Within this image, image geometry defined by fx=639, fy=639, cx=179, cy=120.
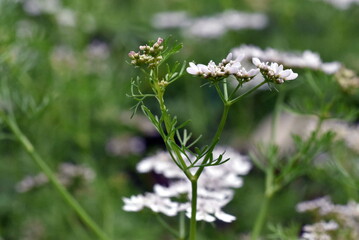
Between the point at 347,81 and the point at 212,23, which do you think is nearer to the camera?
the point at 347,81

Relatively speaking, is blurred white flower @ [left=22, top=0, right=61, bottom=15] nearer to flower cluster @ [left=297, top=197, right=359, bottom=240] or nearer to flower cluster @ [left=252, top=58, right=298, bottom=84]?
flower cluster @ [left=297, top=197, right=359, bottom=240]

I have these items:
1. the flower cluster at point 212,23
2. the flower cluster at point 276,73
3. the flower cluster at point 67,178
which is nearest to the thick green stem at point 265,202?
the flower cluster at point 276,73

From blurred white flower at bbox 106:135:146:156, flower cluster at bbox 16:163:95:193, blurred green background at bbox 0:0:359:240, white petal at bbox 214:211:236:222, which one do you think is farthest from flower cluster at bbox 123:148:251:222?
blurred white flower at bbox 106:135:146:156

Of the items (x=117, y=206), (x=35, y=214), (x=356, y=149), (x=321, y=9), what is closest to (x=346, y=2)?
(x=321, y=9)

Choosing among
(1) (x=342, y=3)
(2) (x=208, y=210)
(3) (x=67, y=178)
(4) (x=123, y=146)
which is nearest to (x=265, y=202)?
(2) (x=208, y=210)

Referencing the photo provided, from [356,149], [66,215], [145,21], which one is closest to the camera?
[356,149]

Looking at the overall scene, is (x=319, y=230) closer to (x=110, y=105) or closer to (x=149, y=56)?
(x=149, y=56)

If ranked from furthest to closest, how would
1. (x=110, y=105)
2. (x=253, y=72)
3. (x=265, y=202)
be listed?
(x=110, y=105) → (x=265, y=202) → (x=253, y=72)

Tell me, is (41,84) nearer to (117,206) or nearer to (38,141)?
(38,141)
